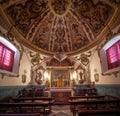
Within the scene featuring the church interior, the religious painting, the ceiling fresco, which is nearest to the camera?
the church interior

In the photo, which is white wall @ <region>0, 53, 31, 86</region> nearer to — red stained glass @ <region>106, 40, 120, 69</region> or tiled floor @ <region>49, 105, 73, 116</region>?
tiled floor @ <region>49, 105, 73, 116</region>

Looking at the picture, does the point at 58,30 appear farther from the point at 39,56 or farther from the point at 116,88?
the point at 116,88

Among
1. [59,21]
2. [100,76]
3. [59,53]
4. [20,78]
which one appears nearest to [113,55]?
[100,76]

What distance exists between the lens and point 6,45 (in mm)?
9031

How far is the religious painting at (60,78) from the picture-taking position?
12.7 meters

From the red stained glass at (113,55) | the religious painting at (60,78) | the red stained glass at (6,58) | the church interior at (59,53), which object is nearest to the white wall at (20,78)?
the church interior at (59,53)

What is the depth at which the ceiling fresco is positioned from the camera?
9.41 metres

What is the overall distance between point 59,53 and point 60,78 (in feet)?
8.35

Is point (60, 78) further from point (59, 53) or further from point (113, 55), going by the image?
point (113, 55)

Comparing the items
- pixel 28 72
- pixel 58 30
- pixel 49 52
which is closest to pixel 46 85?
pixel 28 72

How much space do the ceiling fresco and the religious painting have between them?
6.24 ft

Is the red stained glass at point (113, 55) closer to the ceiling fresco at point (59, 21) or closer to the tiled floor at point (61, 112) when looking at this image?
the ceiling fresco at point (59, 21)

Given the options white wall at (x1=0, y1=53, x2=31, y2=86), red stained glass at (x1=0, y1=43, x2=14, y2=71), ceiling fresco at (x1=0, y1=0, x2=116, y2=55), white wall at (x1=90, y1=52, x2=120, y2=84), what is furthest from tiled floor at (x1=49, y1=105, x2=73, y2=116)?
ceiling fresco at (x1=0, y1=0, x2=116, y2=55)

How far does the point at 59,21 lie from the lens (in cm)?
1177
